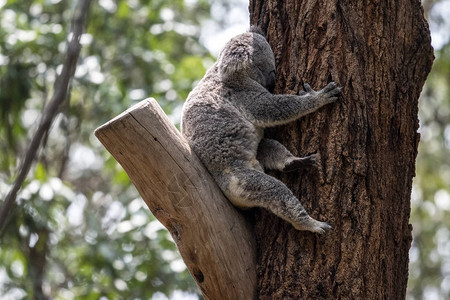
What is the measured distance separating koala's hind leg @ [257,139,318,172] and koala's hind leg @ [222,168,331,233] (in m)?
0.09

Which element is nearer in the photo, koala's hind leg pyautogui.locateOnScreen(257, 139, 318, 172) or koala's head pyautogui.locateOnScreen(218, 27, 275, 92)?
koala's hind leg pyautogui.locateOnScreen(257, 139, 318, 172)

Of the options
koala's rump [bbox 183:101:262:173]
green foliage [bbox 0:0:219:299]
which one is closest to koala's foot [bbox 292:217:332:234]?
koala's rump [bbox 183:101:262:173]

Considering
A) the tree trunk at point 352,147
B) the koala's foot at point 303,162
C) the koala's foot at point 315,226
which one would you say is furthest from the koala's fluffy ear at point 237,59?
the koala's foot at point 315,226

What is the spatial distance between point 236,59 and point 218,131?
614mm

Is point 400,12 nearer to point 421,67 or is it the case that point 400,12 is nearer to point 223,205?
point 421,67

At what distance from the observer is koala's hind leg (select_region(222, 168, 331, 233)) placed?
322cm

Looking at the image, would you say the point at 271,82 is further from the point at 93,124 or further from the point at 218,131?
the point at 93,124

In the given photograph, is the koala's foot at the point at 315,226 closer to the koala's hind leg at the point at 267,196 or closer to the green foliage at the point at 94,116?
the koala's hind leg at the point at 267,196

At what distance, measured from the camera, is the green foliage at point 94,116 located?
582cm

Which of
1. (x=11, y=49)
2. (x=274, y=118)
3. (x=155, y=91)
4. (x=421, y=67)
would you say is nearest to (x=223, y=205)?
(x=274, y=118)

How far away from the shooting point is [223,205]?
11.5 feet

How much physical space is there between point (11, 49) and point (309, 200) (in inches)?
180

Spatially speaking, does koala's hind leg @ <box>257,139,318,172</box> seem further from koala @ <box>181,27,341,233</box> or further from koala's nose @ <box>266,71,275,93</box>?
koala's nose @ <box>266,71,275,93</box>

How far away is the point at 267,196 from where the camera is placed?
3408 millimetres
